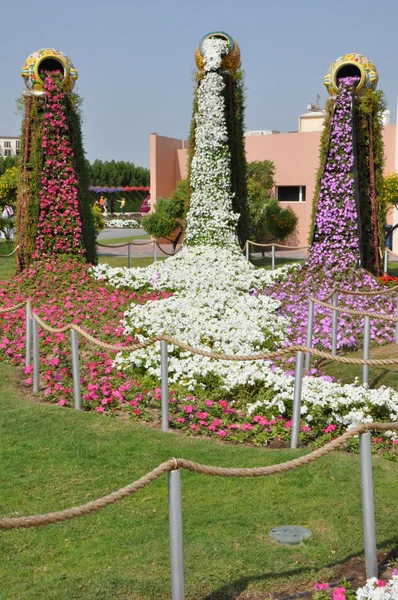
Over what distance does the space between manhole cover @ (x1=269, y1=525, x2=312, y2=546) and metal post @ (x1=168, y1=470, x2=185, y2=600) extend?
1114 mm

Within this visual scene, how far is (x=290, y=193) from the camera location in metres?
28.2

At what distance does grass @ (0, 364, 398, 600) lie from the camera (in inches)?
147

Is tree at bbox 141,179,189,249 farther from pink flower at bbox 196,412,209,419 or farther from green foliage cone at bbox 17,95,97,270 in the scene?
pink flower at bbox 196,412,209,419

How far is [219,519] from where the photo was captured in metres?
4.47

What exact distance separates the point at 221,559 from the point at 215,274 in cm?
889

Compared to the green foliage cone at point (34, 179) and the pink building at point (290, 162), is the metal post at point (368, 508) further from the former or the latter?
the pink building at point (290, 162)

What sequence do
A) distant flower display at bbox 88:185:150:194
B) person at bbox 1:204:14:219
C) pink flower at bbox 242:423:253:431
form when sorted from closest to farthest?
pink flower at bbox 242:423:253:431 → person at bbox 1:204:14:219 → distant flower display at bbox 88:185:150:194

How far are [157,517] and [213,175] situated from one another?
38.9 feet

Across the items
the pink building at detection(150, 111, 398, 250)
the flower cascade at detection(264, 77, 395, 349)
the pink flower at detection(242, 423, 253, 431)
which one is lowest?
the pink flower at detection(242, 423, 253, 431)

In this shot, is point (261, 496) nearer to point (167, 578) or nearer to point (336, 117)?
point (167, 578)

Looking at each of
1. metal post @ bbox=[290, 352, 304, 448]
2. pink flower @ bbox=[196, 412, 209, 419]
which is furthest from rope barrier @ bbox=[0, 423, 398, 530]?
pink flower @ bbox=[196, 412, 209, 419]

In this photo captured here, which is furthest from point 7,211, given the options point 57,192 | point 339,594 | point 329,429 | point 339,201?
point 339,594

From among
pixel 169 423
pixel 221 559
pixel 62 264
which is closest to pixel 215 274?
pixel 62 264

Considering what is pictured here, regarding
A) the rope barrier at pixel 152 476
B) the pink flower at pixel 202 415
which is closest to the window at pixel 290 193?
the pink flower at pixel 202 415
